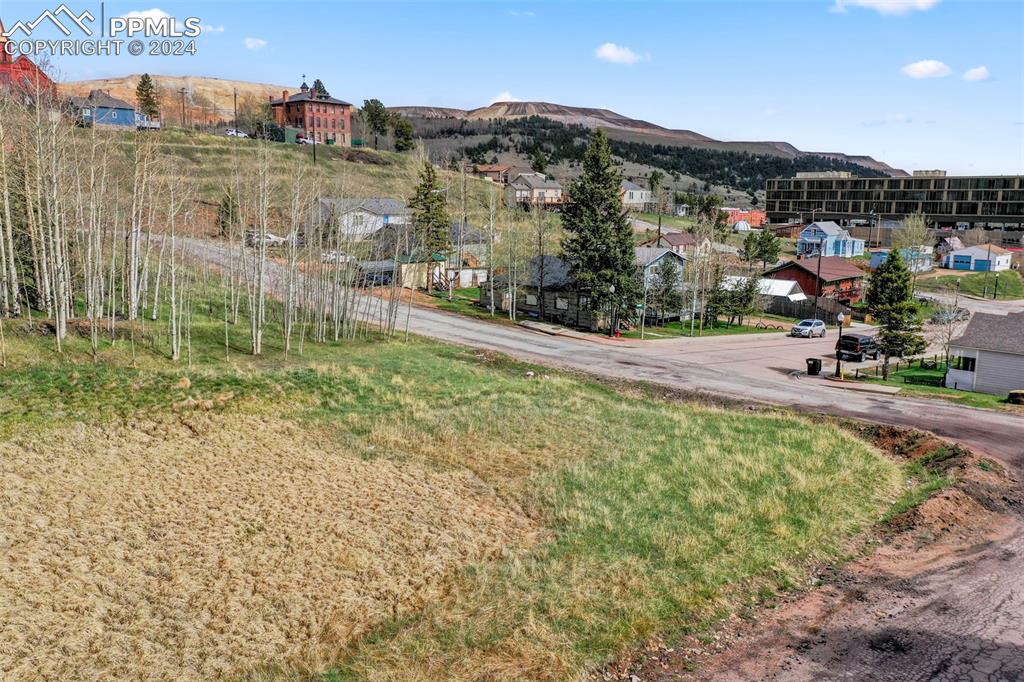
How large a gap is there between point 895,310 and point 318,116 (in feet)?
402

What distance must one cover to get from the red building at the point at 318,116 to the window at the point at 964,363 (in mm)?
122390

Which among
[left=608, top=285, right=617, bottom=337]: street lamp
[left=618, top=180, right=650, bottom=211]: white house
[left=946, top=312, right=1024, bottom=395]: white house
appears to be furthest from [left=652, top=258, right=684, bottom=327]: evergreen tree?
[left=618, top=180, right=650, bottom=211]: white house

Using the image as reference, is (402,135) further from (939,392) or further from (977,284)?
(939,392)

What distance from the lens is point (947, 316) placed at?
61469mm

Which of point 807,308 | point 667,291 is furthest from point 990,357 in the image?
point 807,308

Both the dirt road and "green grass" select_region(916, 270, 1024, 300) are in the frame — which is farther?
"green grass" select_region(916, 270, 1024, 300)

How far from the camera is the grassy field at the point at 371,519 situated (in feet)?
41.3

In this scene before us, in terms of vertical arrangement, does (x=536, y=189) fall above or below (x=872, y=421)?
above

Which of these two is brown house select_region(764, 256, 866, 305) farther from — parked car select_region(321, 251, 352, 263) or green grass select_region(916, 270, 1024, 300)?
parked car select_region(321, 251, 352, 263)

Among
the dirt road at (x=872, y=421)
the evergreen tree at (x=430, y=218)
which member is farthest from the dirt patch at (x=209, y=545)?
the evergreen tree at (x=430, y=218)

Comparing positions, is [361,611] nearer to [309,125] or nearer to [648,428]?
[648,428]

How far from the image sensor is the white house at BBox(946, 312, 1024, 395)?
1423 inches

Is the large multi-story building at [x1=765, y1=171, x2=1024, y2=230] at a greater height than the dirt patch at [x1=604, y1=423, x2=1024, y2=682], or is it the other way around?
the large multi-story building at [x1=765, y1=171, x2=1024, y2=230]

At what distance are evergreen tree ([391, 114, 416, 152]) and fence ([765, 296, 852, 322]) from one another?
82.3m
